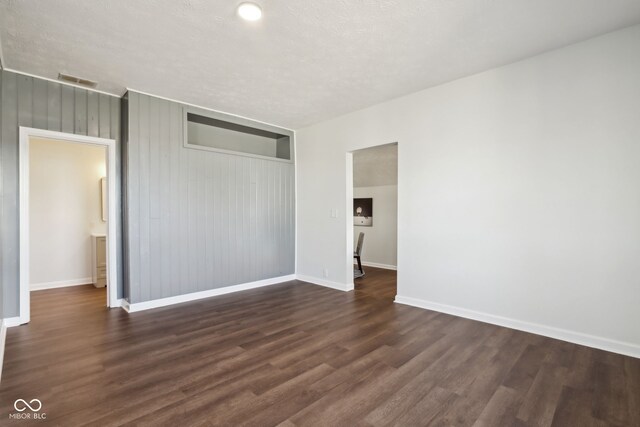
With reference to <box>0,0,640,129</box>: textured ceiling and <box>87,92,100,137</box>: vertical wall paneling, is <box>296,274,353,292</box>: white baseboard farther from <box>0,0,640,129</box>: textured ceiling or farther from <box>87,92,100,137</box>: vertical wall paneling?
<box>87,92,100,137</box>: vertical wall paneling

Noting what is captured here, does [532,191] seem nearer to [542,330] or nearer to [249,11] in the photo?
[542,330]

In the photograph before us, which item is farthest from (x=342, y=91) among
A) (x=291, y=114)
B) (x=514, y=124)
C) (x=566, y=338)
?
(x=566, y=338)

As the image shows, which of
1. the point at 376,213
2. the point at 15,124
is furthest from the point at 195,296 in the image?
the point at 376,213

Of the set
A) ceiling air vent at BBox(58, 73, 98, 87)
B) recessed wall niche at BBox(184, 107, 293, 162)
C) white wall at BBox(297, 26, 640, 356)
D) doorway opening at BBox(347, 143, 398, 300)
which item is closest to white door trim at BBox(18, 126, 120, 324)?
ceiling air vent at BBox(58, 73, 98, 87)

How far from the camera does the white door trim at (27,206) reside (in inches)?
133

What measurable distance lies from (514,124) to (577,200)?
0.97m

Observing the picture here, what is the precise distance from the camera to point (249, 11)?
92.4 inches

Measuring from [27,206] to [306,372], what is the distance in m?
3.66

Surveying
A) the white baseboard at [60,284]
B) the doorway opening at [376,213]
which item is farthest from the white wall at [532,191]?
the white baseboard at [60,284]

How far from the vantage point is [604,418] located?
5.97 ft

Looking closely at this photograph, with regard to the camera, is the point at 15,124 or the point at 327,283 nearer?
the point at 15,124

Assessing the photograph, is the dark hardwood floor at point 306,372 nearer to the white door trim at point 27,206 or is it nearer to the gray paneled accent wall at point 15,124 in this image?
the white door trim at point 27,206

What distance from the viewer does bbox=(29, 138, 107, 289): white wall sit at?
4.99 meters

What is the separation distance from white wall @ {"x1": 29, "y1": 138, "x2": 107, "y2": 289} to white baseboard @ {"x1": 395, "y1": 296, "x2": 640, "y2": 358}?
5743 millimetres
